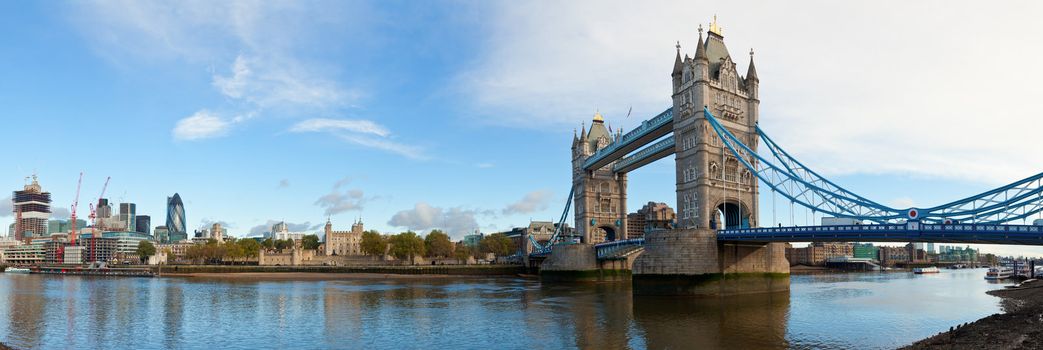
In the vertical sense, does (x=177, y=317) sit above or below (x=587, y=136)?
below

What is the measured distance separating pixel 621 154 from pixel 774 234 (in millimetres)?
32753

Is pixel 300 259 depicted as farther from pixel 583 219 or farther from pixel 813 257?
pixel 813 257

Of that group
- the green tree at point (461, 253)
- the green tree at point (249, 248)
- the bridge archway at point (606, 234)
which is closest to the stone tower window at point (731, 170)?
the bridge archway at point (606, 234)

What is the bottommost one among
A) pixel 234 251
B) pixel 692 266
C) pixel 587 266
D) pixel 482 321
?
pixel 482 321

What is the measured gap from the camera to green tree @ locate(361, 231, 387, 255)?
137 metres

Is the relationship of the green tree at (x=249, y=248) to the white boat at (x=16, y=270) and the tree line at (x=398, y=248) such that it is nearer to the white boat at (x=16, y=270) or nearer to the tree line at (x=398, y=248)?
the tree line at (x=398, y=248)

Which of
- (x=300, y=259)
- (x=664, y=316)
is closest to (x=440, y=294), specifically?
(x=664, y=316)

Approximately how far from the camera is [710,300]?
1917 inches

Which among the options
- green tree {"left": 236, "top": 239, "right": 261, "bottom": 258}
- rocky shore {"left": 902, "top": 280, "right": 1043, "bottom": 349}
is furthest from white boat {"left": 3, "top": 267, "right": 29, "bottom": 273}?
rocky shore {"left": 902, "top": 280, "right": 1043, "bottom": 349}

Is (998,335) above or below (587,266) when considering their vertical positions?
above

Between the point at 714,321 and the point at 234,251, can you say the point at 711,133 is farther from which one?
the point at 234,251

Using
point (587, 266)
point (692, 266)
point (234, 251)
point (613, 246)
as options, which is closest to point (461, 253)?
point (234, 251)

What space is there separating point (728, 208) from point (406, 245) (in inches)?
3115

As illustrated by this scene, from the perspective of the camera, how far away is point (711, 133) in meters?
58.8
